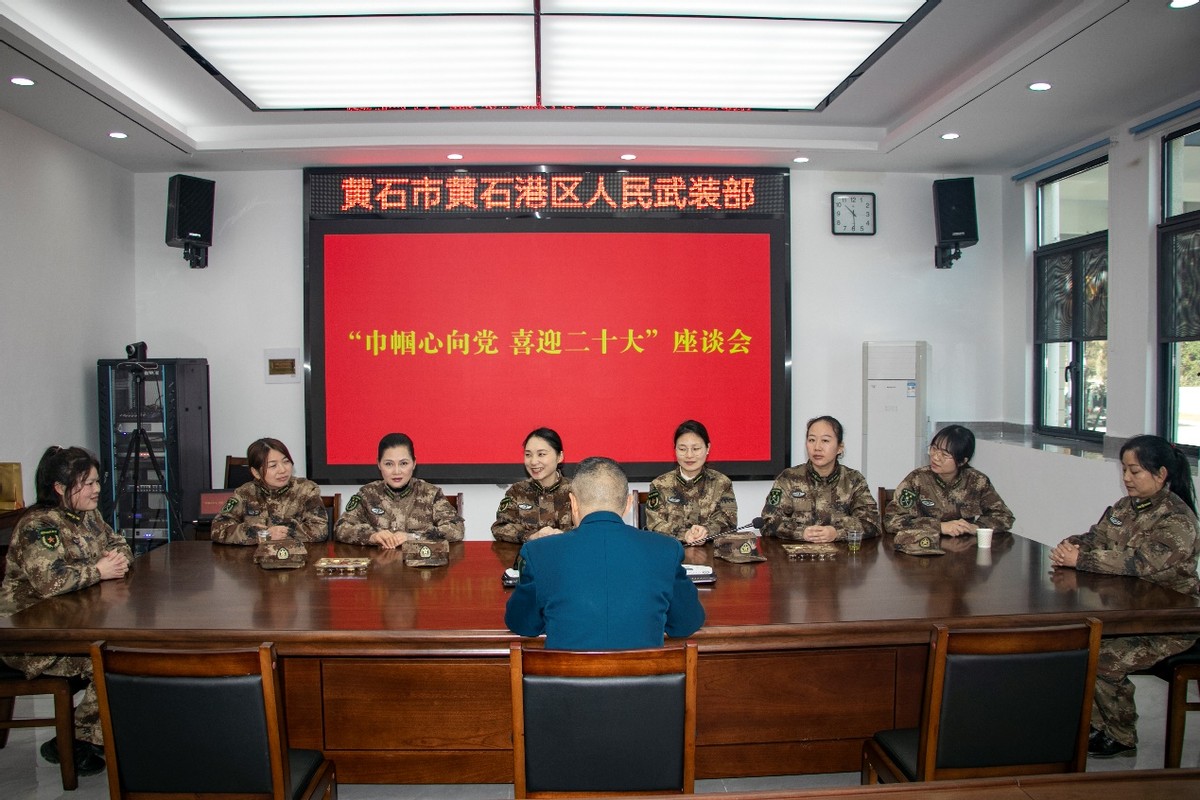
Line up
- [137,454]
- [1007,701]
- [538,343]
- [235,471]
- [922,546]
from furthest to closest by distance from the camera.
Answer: [538,343]
[235,471]
[137,454]
[922,546]
[1007,701]

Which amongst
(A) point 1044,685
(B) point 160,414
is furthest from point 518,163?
(A) point 1044,685

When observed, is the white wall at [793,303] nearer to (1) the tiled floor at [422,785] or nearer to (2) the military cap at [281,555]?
(1) the tiled floor at [422,785]

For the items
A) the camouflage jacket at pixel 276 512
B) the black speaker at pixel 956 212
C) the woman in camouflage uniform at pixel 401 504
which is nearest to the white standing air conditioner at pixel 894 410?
the black speaker at pixel 956 212

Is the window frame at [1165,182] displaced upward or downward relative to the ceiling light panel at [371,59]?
downward

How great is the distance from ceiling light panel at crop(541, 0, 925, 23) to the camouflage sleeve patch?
2.60 meters

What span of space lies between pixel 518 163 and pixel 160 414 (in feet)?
9.09

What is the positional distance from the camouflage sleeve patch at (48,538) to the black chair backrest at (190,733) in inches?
45.7

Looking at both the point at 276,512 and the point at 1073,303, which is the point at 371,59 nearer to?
the point at 276,512

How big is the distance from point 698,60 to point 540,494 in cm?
214

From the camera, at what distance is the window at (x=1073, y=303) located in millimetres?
4836

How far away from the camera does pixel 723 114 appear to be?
14.7 ft

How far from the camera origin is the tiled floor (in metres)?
2.52

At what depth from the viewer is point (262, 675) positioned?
5.18ft

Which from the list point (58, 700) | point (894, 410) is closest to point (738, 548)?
point (58, 700)
